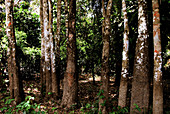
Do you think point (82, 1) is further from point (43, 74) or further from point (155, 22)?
point (155, 22)

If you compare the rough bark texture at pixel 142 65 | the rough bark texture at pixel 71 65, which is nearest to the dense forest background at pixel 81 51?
the rough bark texture at pixel 71 65

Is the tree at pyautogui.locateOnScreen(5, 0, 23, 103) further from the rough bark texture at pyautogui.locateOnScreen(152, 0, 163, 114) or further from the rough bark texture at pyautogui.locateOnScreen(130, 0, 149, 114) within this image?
the rough bark texture at pyautogui.locateOnScreen(152, 0, 163, 114)

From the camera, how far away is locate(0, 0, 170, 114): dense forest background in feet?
20.6

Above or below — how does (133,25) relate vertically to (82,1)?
below

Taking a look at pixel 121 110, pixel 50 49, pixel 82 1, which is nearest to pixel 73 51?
pixel 50 49

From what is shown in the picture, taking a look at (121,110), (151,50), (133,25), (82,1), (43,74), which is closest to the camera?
(121,110)

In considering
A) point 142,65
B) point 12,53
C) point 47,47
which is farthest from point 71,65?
point 142,65

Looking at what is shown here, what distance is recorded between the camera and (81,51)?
43.2 feet

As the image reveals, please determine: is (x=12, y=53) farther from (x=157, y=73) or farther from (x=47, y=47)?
(x=157, y=73)

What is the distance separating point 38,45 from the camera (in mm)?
15500

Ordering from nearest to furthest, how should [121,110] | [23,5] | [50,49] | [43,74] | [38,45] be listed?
1. [121,110]
2. [50,49]
3. [43,74]
4. [23,5]
5. [38,45]

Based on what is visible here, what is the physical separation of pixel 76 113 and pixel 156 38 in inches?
176

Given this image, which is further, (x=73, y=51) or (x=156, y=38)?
(x=73, y=51)

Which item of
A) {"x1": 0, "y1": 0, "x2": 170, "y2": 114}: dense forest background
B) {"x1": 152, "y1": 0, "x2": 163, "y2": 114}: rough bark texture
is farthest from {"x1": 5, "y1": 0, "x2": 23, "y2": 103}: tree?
{"x1": 152, "y1": 0, "x2": 163, "y2": 114}: rough bark texture
